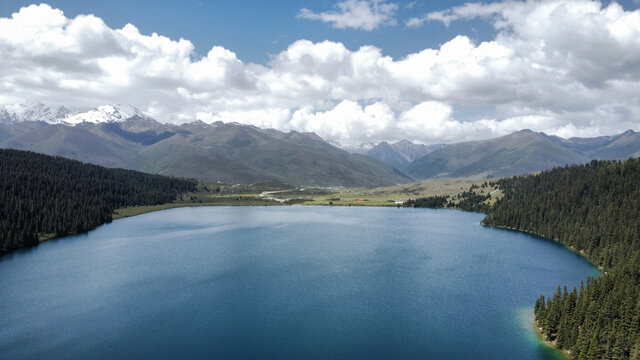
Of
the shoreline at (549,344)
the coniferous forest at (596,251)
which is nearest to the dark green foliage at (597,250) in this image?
the coniferous forest at (596,251)

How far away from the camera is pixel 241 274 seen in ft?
340

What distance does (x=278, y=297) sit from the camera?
84.8 metres

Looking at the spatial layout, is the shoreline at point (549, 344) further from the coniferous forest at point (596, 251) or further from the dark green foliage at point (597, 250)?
the dark green foliage at point (597, 250)

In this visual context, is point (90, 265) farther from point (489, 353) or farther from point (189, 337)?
point (489, 353)

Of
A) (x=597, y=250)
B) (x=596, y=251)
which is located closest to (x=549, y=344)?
(x=596, y=251)

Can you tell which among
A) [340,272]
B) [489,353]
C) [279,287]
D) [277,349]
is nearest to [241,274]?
[279,287]

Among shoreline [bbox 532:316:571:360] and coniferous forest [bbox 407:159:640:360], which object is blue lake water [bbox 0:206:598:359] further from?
coniferous forest [bbox 407:159:640:360]

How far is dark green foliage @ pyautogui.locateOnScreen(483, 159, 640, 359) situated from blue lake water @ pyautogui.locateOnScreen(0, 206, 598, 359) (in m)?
5.77

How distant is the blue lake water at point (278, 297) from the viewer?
62.3 meters

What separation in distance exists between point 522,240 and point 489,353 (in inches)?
4291

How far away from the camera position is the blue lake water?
204 feet

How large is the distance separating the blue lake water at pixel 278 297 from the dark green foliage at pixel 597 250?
227 inches

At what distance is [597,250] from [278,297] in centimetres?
10078

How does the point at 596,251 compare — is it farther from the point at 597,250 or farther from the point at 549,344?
the point at 549,344
